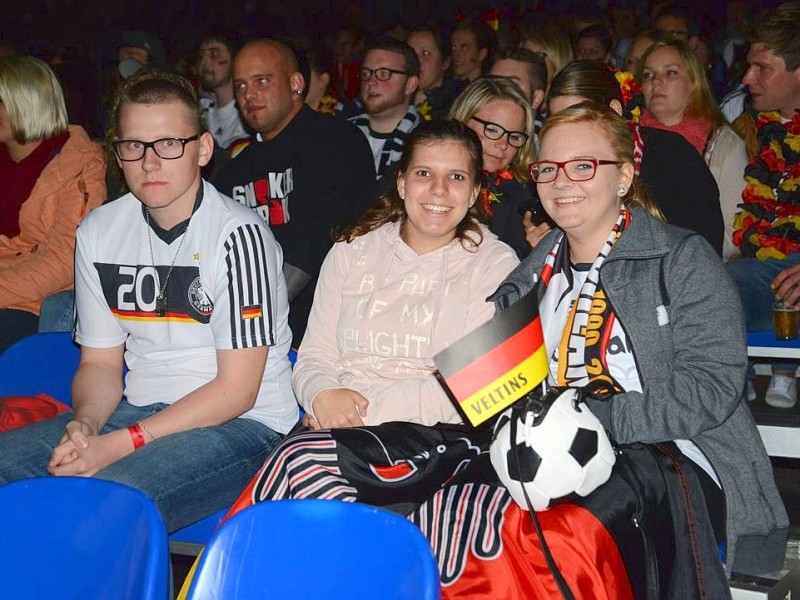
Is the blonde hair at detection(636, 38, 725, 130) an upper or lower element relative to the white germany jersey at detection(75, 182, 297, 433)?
upper

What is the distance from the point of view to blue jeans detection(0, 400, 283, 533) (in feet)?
8.13

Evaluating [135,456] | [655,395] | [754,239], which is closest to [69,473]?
[135,456]

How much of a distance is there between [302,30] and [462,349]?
951cm

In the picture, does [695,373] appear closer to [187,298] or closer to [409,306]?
[409,306]

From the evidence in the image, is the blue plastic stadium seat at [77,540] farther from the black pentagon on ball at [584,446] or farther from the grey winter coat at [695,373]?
the grey winter coat at [695,373]

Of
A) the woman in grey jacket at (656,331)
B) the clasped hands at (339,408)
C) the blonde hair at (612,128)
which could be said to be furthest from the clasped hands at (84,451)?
the blonde hair at (612,128)

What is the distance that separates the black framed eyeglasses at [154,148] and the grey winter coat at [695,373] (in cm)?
118

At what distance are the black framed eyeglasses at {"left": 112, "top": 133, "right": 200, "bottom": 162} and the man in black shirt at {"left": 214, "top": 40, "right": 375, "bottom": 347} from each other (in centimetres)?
101

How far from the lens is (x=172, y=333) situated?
2783 millimetres

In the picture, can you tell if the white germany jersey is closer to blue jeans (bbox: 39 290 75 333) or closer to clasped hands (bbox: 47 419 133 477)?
clasped hands (bbox: 47 419 133 477)

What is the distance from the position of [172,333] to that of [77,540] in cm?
104

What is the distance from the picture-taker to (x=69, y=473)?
2510 millimetres

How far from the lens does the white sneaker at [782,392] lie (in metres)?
3.78

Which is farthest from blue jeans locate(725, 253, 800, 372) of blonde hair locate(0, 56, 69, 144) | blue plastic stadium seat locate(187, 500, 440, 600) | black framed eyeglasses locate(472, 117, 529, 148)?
blonde hair locate(0, 56, 69, 144)
